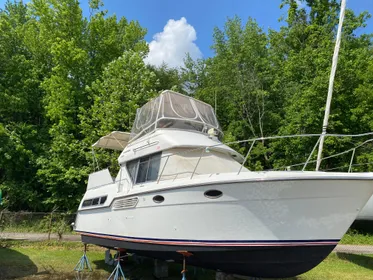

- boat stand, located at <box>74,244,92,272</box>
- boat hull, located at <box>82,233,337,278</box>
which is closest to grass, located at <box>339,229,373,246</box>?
boat hull, located at <box>82,233,337,278</box>

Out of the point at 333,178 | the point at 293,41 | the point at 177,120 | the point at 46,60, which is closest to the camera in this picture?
the point at 333,178

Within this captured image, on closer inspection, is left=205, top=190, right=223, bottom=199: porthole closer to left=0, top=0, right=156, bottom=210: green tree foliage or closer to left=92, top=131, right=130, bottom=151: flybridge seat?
left=92, top=131, right=130, bottom=151: flybridge seat

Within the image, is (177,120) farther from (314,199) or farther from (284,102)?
(284,102)

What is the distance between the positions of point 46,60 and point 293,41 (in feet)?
56.5

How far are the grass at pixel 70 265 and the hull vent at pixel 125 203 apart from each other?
2.39m

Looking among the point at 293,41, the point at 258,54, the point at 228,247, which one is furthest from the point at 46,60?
the point at 228,247

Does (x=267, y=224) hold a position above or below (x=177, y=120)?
below

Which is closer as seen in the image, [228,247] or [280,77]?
[228,247]

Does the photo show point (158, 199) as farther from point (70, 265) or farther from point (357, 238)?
point (357, 238)

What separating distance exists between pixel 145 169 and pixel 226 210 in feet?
8.11

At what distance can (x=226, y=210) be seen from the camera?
5824mm

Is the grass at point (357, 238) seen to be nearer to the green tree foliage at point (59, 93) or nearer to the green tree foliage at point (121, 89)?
the green tree foliage at point (121, 89)

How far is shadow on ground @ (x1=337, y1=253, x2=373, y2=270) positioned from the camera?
10766 mm

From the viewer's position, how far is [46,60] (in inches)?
901
